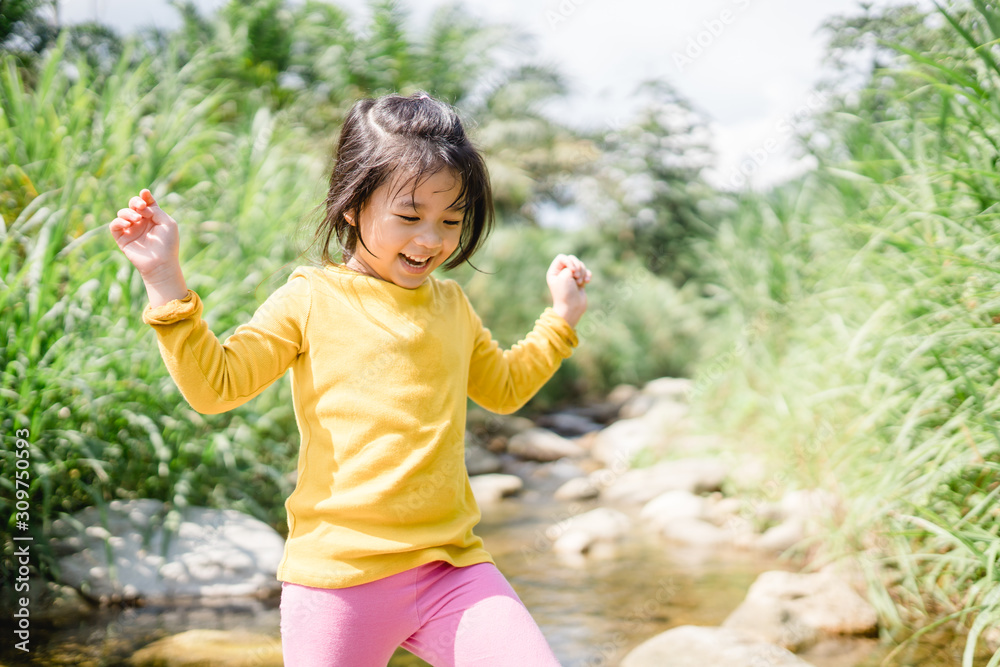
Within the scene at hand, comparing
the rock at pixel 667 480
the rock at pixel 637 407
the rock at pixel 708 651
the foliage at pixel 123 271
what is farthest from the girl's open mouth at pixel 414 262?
the rock at pixel 637 407

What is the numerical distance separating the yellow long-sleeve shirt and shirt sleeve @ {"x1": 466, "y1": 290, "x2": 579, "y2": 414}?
16 centimetres

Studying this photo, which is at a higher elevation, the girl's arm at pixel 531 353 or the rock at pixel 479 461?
the girl's arm at pixel 531 353

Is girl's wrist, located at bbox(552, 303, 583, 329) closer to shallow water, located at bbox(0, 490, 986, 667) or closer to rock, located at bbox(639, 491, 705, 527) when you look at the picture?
shallow water, located at bbox(0, 490, 986, 667)

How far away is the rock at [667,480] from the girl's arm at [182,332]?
165 inches

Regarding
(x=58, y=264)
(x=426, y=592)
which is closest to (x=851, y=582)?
(x=426, y=592)

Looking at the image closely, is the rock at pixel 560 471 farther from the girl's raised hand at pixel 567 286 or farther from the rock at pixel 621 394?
the girl's raised hand at pixel 567 286

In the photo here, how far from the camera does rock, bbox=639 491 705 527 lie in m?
4.63

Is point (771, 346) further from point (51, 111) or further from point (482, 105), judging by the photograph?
point (482, 105)

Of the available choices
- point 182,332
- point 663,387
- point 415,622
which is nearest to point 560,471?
point 663,387

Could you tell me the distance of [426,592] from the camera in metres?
1.39

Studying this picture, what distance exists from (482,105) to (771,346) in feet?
26.7

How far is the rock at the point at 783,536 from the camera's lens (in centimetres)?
401

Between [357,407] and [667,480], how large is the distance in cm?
421

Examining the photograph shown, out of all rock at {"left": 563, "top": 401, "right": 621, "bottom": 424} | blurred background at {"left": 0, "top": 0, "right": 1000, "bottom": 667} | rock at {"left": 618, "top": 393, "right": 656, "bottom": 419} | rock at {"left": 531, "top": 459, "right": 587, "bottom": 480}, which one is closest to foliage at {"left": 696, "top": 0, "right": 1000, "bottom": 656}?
blurred background at {"left": 0, "top": 0, "right": 1000, "bottom": 667}
